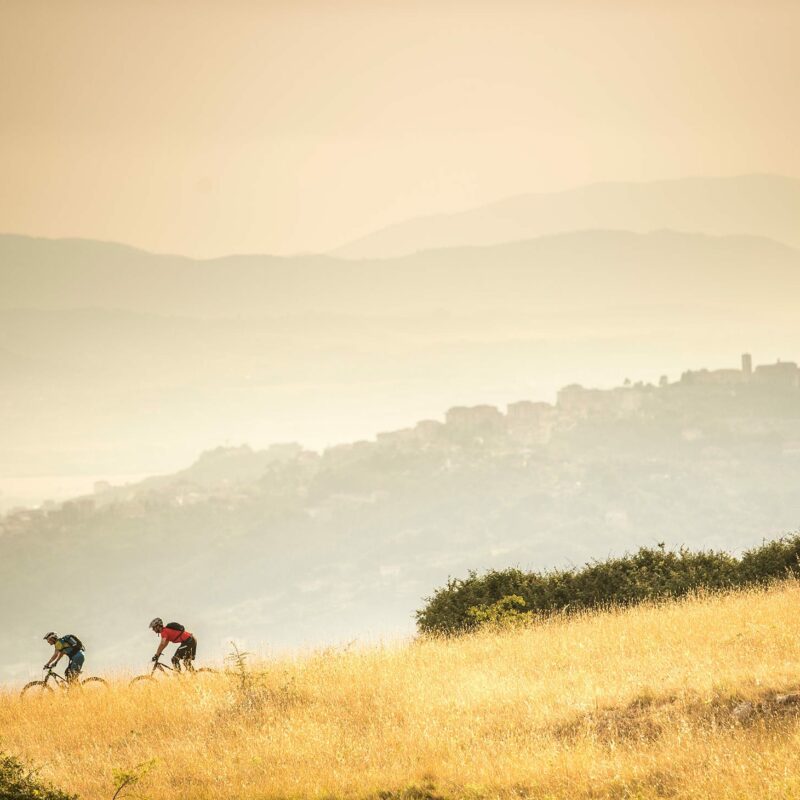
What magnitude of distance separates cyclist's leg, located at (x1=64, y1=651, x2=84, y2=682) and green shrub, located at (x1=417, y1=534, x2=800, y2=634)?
7706mm

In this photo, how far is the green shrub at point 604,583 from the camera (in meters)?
25.6

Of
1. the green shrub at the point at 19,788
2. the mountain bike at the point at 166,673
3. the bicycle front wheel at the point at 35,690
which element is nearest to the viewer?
the green shrub at the point at 19,788

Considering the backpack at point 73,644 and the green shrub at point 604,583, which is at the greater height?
the backpack at point 73,644

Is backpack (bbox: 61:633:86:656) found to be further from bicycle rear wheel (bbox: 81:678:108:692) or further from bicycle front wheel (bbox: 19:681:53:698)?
bicycle front wheel (bbox: 19:681:53:698)

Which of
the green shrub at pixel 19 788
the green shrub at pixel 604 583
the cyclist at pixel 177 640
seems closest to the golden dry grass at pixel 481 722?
the cyclist at pixel 177 640

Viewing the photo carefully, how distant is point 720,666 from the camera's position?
16.6 m

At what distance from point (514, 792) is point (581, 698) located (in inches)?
142

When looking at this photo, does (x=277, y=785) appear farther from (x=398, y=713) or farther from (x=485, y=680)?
(x=485, y=680)

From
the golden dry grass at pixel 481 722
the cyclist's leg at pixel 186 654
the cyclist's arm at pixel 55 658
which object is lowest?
the golden dry grass at pixel 481 722

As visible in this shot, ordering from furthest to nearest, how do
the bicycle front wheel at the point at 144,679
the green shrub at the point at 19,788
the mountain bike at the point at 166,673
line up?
the mountain bike at the point at 166,673
the bicycle front wheel at the point at 144,679
the green shrub at the point at 19,788

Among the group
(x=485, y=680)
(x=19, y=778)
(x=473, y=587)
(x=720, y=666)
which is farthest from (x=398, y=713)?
(x=473, y=587)

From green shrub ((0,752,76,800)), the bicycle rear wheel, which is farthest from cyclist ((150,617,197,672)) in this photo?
green shrub ((0,752,76,800))

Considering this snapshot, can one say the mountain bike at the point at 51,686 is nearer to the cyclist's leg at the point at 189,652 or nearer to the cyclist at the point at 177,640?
the cyclist at the point at 177,640

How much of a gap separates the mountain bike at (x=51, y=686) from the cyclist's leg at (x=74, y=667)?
0.11 metres
